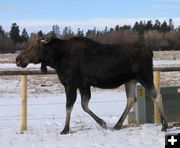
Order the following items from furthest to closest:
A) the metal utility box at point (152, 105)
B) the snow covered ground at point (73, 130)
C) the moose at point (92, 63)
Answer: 1. the metal utility box at point (152, 105)
2. the moose at point (92, 63)
3. the snow covered ground at point (73, 130)

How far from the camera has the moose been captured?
1102 centimetres

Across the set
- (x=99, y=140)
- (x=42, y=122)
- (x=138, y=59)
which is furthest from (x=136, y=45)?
(x=42, y=122)

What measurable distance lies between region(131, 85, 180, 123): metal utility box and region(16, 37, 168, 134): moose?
3.04 ft

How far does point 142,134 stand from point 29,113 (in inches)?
237

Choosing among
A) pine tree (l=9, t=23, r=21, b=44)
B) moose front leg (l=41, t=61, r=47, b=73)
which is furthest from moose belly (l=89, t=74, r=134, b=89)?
pine tree (l=9, t=23, r=21, b=44)

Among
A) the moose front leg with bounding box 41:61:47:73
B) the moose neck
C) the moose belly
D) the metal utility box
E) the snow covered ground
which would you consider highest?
the moose neck

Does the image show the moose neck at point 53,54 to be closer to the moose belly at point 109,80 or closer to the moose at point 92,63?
the moose at point 92,63

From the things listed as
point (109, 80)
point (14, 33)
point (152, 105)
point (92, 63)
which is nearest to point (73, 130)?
point (109, 80)

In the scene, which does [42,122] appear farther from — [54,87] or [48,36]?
[54,87]

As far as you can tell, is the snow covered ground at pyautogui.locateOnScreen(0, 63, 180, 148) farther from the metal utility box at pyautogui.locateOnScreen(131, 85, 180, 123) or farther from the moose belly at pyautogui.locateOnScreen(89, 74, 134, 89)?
the moose belly at pyautogui.locateOnScreen(89, 74, 134, 89)

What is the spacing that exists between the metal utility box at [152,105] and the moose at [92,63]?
3.04 feet

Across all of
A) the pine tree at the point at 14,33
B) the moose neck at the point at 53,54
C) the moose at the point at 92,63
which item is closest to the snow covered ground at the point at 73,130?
the moose at the point at 92,63

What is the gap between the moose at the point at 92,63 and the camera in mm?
11016

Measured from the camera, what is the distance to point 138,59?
11.0m
